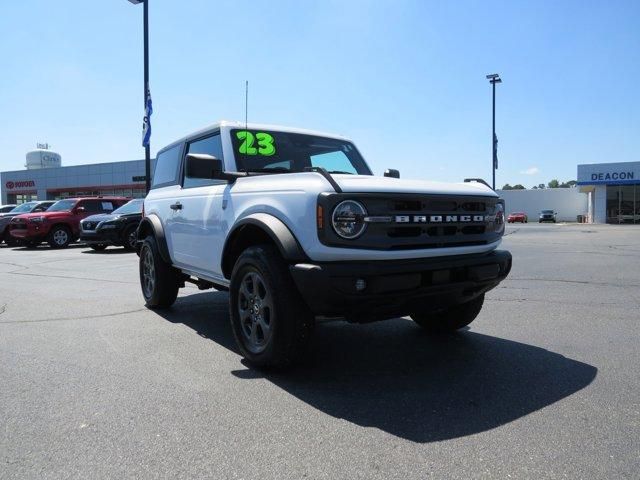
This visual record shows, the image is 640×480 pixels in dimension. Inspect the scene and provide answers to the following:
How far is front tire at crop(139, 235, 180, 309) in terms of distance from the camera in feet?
19.3

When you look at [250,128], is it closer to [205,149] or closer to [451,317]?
[205,149]

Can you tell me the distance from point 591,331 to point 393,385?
2551 mm

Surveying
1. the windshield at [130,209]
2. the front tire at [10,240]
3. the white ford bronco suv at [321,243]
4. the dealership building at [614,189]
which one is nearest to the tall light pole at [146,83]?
the windshield at [130,209]

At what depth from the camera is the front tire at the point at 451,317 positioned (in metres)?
4.56

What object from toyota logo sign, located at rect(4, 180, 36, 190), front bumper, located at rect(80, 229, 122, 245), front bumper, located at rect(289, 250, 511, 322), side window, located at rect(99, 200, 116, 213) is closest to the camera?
front bumper, located at rect(289, 250, 511, 322)

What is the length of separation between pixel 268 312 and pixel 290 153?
1910 millimetres

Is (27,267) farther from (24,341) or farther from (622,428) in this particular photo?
(622,428)

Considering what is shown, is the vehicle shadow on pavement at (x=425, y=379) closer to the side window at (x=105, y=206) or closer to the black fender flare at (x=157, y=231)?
the black fender flare at (x=157, y=231)

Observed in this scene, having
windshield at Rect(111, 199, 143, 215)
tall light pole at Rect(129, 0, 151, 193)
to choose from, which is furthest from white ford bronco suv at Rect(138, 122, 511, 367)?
tall light pole at Rect(129, 0, 151, 193)

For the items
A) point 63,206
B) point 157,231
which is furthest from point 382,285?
point 63,206

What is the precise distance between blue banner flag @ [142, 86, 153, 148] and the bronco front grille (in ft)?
47.4

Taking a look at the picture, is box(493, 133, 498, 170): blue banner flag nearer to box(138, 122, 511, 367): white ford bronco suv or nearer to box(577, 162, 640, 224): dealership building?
box(577, 162, 640, 224): dealership building

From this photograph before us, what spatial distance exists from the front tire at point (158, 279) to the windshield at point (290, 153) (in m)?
1.83

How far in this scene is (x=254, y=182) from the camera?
13.2ft
